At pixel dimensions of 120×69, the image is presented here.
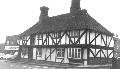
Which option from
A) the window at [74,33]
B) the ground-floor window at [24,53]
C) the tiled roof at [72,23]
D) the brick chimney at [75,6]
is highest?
the brick chimney at [75,6]

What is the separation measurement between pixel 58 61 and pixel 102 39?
7581 millimetres

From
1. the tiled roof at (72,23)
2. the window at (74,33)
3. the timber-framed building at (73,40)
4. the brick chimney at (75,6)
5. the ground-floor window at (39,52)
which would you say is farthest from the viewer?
the ground-floor window at (39,52)

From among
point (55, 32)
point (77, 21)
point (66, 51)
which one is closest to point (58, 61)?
point (66, 51)

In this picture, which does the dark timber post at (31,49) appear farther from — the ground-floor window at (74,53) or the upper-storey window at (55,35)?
the ground-floor window at (74,53)

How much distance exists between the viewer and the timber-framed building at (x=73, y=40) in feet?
100

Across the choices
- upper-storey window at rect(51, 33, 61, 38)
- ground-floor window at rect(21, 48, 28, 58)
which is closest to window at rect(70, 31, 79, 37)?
upper-storey window at rect(51, 33, 61, 38)

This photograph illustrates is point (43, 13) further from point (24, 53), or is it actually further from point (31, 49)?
point (24, 53)

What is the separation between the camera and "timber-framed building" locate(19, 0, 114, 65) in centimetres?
3062

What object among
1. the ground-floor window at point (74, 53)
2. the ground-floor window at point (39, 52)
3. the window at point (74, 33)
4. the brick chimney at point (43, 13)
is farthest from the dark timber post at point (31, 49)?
the ground-floor window at point (74, 53)

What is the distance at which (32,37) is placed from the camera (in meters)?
40.0

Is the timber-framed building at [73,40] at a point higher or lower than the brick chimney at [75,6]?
lower

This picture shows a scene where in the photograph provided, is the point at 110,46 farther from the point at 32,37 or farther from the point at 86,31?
the point at 32,37

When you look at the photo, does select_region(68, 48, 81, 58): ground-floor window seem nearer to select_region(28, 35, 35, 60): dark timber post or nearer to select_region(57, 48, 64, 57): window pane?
select_region(57, 48, 64, 57): window pane

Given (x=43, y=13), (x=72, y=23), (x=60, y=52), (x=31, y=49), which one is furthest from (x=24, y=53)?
(x=72, y=23)
